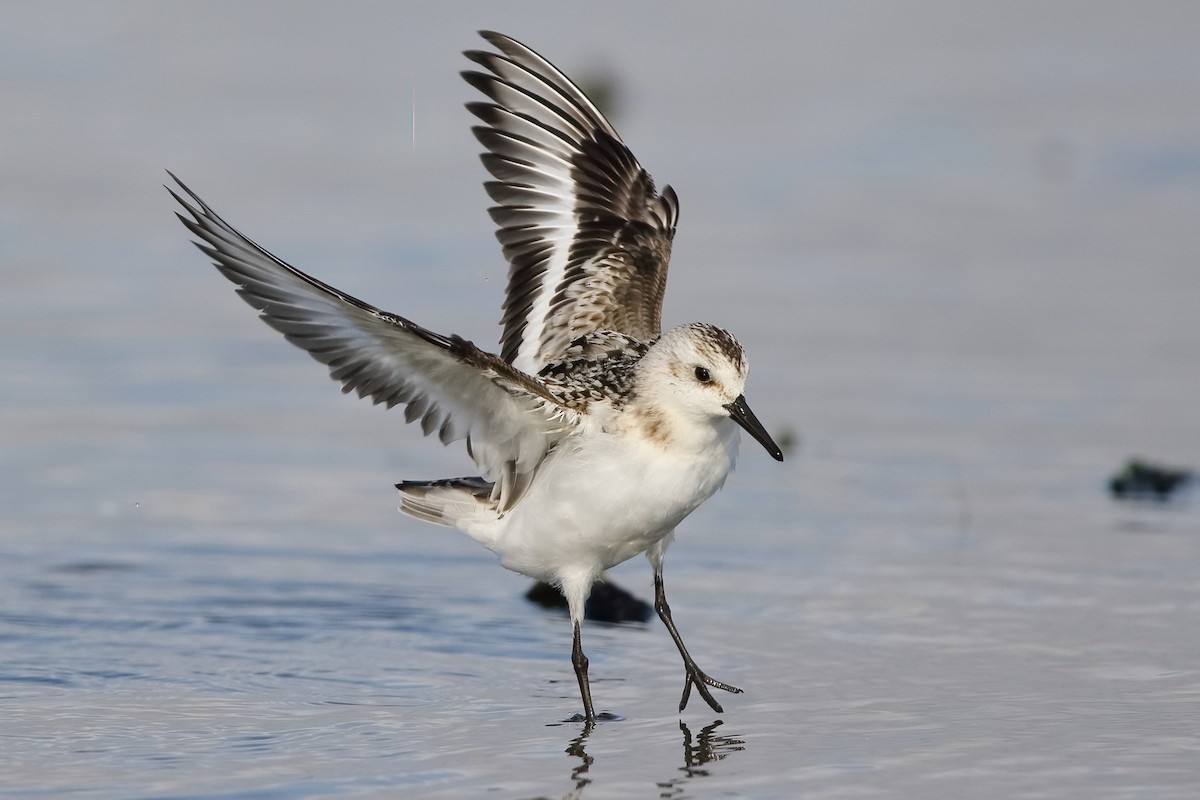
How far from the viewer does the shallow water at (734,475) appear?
5.87 m

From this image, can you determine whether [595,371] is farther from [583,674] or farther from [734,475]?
[734,475]

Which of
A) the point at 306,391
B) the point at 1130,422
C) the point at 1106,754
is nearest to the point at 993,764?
the point at 1106,754

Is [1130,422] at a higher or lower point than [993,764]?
higher

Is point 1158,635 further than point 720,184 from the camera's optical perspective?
No

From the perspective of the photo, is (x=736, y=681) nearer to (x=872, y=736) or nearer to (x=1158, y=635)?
(x=872, y=736)

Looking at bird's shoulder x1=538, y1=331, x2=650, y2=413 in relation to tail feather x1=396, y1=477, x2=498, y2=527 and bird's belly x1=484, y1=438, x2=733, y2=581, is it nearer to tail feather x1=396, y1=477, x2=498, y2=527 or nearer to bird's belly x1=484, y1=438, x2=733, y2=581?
bird's belly x1=484, y1=438, x2=733, y2=581

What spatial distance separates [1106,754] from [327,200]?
896cm

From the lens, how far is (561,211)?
25.5 feet

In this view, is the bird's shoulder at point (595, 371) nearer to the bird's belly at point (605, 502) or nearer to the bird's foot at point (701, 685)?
the bird's belly at point (605, 502)

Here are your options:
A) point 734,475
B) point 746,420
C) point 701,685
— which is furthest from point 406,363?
point 734,475

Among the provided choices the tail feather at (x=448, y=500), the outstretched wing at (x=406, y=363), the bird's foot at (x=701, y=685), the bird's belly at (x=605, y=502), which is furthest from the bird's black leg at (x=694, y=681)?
the outstretched wing at (x=406, y=363)

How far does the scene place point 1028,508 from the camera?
8.47m

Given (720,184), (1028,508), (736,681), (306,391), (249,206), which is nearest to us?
(736,681)

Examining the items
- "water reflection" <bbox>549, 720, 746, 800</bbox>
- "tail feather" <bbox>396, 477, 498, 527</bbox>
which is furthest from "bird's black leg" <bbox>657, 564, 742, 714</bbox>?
"tail feather" <bbox>396, 477, 498, 527</bbox>
